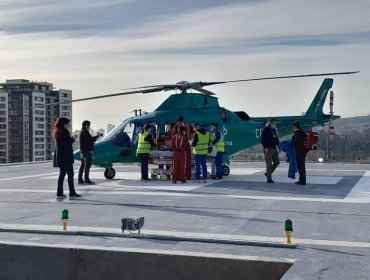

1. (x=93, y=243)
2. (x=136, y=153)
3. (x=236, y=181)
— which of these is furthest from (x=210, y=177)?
(x=93, y=243)

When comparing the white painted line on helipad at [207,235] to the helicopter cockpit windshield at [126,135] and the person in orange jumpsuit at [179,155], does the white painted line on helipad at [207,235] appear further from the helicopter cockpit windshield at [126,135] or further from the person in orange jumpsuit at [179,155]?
the helicopter cockpit windshield at [126,135]

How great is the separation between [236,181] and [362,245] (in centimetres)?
890

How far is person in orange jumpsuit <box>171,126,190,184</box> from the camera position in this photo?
602 inches

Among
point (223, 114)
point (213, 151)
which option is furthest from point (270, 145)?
point (223, 114)

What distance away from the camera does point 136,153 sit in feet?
55.3

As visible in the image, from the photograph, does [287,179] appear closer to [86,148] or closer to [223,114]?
[223,114]

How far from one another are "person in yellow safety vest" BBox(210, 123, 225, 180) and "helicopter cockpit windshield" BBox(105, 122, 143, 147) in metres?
2.56

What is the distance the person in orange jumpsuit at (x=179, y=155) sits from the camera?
1529 centimetres

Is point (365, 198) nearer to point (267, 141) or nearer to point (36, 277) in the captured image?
point (267, 141)

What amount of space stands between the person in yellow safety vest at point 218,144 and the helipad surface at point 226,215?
72 centimetres

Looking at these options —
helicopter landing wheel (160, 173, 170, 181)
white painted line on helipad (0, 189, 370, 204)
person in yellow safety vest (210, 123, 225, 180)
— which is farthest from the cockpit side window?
white painted line on helipad (0, 189, 370, 204)

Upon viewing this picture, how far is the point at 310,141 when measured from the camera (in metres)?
15.2

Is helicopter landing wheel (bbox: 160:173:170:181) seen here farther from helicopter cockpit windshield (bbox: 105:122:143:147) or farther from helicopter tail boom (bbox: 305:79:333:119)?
helicopter tail boom (bbox: 305:79:333:119)

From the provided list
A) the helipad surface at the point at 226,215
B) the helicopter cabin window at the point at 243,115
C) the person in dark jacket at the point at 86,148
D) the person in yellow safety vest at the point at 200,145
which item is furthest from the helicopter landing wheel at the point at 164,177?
the helicopter cabin window at the point at 243,115
